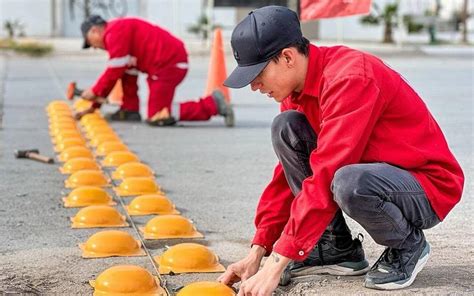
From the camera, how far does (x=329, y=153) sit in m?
3.59

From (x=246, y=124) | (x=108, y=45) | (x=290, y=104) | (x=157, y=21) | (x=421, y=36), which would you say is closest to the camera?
(x=290, y=104)

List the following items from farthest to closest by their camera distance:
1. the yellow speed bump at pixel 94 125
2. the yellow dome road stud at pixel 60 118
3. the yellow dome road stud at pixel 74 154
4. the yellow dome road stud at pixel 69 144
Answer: the yellow dome road stud at pixel 60 118, the yellow speed bump at pixel 94 125, the yellow dome road stud at pixel 69 144, the yellow dome road stud at pixel 74 154

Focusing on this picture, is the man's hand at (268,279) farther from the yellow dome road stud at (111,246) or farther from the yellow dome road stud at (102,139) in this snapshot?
the yellow dome road stud at (102,139)

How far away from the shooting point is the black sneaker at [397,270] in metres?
3.93

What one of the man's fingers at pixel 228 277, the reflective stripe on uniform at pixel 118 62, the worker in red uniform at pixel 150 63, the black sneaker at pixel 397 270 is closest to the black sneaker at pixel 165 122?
the worker in red uniform at pixel 150 63

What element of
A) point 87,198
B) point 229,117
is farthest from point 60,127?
point 87,198

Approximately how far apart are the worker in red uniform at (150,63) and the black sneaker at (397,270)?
653 cm

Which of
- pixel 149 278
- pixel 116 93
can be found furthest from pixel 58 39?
pixel 149 278

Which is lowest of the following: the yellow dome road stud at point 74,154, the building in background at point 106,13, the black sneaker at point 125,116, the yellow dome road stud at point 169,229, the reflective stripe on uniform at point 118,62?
the building in background at point 106,13

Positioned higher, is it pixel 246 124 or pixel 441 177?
pixel 441 177

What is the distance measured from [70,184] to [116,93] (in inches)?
249

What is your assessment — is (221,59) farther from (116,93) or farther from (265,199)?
(265,199)

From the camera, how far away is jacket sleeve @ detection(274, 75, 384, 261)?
352cm

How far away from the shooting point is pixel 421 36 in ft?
151
